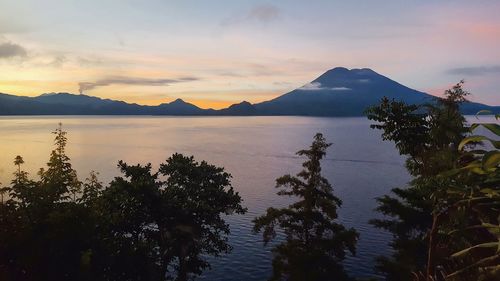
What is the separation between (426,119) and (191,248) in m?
22.0

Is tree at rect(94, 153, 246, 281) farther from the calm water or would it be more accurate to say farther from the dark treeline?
the calm water

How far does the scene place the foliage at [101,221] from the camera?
57.2 ft

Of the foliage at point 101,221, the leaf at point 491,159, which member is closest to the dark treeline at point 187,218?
the foliage at point 101,221

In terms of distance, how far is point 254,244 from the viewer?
6156 cm

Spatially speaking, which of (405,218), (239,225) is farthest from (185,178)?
(239,225)

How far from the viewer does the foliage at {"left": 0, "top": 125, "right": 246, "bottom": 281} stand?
1744 centimetres

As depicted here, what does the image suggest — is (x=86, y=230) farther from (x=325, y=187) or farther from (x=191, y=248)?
(x=325, y=187)

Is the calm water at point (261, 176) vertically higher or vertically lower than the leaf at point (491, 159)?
lower

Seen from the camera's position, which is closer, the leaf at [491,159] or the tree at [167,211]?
the leaf at [491,159]

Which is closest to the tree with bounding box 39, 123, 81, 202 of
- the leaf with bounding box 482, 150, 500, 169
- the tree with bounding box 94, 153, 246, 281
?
the tree with bounding box 94, 153, 246, 281

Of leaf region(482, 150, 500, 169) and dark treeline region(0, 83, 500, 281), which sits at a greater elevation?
leaf region(482, 150, 500, 169)

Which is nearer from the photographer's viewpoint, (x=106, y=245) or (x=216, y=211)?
(x=106, y=245)

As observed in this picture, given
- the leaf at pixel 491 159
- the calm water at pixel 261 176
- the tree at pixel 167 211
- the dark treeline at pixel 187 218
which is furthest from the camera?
the calm water at pixel 261 176

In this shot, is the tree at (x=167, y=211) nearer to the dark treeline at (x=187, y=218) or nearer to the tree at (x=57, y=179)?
the dark treeline at (x=187, y=218)
